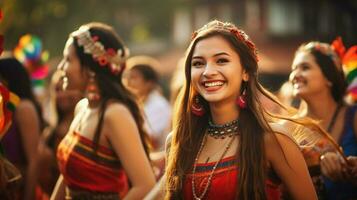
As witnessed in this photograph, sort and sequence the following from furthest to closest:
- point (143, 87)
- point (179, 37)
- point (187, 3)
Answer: point (179, 37) < point (187, 3) < point (143, 87)

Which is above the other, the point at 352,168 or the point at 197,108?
the point at 197,108

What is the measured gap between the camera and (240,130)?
446 centimetres

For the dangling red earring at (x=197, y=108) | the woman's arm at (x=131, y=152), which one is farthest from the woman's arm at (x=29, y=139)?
the dangling red earring at (x=197, y=108)

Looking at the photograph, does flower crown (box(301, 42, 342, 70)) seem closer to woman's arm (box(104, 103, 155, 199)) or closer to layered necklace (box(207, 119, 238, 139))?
woman's arm (box(104, 103, 155, 199))

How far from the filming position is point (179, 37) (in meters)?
38.8

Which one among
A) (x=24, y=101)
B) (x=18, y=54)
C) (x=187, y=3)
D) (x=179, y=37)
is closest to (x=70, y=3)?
(x=187, y=3)

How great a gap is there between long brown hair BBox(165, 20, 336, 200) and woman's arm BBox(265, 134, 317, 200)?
0.06 meters

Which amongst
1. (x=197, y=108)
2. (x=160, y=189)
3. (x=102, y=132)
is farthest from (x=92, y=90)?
(x=197, y=108)

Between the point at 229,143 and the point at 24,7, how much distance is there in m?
23.0

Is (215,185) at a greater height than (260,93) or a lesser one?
lesser

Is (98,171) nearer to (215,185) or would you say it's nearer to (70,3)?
(215,185)

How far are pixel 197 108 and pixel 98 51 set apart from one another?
53.4 inches

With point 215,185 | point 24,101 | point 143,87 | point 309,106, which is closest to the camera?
point 215,185

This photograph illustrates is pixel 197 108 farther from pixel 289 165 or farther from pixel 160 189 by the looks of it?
pixel 289 165
